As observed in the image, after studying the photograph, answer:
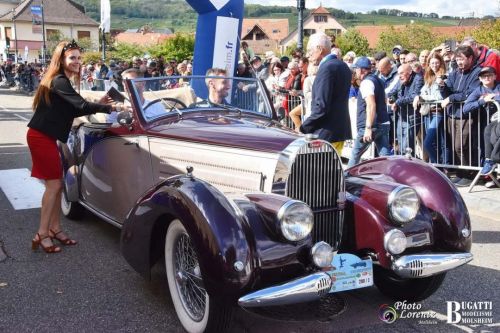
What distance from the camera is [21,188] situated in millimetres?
7461

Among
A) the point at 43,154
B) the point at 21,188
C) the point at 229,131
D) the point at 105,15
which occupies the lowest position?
the point at 21,188

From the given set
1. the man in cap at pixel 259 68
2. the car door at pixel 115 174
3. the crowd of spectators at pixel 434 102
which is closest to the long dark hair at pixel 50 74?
the car door at pixel 115 174

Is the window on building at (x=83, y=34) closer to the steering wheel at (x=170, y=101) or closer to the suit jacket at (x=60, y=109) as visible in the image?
the suit jacket at (x=60, y=109)

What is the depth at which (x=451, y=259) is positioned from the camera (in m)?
3.30

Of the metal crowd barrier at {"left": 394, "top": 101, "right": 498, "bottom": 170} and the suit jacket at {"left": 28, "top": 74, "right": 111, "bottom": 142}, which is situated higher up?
the suit jacket at {"left": 28, "top": 74, "right": 111, "bottom": 142}

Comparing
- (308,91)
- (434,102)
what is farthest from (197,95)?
(308,91)

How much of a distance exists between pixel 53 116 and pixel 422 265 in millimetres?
3451

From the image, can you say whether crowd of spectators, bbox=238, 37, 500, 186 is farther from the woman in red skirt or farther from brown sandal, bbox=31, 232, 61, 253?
brown sandal, bbox=31, 232, 61, 253

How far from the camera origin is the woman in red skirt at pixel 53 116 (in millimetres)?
4777

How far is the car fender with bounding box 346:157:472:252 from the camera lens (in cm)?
357

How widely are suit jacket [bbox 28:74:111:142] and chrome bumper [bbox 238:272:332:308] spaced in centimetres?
259

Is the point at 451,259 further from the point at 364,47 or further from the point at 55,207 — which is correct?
the point at 364,47

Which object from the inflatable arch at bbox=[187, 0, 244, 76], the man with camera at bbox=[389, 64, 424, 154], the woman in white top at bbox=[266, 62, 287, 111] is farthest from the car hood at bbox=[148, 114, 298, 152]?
the woman in white top at bbox=[266, 62, 287, 111]

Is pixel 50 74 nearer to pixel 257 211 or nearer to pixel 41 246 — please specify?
pixel 41 246
